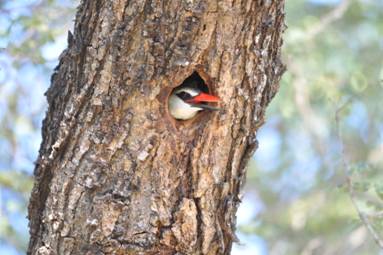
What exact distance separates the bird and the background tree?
112 cm

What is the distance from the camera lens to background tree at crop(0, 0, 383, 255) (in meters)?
5.20

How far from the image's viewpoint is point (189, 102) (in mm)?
3326

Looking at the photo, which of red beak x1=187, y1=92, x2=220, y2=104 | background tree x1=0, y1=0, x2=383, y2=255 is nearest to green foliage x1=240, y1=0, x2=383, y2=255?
background tree x1=0, y1=0, x2=383, y2=255

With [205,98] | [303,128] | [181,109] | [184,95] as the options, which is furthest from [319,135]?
[205,98]

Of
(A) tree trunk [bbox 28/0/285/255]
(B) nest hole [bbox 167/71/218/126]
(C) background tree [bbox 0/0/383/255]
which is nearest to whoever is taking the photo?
(A) tree trunk [bbox 28/0/285/255]

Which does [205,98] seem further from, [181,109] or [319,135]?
[319,135]

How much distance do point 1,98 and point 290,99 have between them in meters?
2.32

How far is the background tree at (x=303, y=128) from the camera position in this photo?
5199 mm

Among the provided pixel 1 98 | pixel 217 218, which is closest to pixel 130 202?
pixel 217 218

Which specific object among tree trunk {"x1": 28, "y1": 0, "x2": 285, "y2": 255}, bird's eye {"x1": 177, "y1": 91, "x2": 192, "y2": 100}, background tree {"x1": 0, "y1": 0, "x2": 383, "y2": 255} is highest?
background tree {"x1": 0, "y1": 0, "x2": 383, "y2": 255}

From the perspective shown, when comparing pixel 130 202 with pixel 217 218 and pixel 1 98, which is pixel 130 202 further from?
pixel 1 98

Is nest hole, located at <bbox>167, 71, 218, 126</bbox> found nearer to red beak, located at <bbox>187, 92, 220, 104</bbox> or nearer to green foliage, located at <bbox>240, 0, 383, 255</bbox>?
red beak, located at <bbox>187, 92, 220, 104</bbox>

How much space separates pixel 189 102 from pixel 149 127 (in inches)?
9.5

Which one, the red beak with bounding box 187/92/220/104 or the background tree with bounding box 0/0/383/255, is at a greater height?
the background tree with bounding box 0/0/383/255
